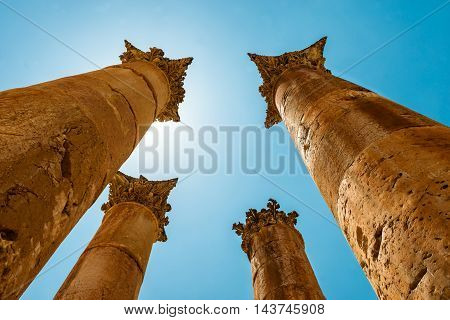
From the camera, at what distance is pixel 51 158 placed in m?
3.83

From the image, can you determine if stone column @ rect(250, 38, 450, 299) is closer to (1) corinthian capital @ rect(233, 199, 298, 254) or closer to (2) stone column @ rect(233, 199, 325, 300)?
(2) stone column @ rect(233, 199, 325, 300)

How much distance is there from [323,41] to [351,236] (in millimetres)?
8930

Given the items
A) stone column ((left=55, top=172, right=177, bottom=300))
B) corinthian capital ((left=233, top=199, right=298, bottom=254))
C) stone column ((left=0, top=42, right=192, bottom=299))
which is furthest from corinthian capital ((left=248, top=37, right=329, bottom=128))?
stone column ((left=0, top=42, right=192, bottom=299))

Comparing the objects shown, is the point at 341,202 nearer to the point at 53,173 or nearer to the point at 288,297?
the point at 53,173

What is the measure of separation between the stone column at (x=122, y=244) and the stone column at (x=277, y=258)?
9.63ft

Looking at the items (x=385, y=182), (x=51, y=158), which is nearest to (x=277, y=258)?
(x=385, y=182)

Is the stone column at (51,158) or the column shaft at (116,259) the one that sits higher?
the column shaft at (116,259)

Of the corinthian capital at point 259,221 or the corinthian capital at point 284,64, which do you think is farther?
the corinthian capital at point 259,221

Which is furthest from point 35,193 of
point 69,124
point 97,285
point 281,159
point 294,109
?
point 281,159

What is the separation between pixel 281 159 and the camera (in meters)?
25.6

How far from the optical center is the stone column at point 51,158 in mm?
3229

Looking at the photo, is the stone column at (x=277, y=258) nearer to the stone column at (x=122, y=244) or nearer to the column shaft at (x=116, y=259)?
the stone column at (x=122, y=244)

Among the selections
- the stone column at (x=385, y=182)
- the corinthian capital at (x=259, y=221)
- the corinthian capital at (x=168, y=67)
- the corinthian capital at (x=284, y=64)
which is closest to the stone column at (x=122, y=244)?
the corinthian capital at (x=168, y=67)

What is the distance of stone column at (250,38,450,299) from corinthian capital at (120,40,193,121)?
590 cm
